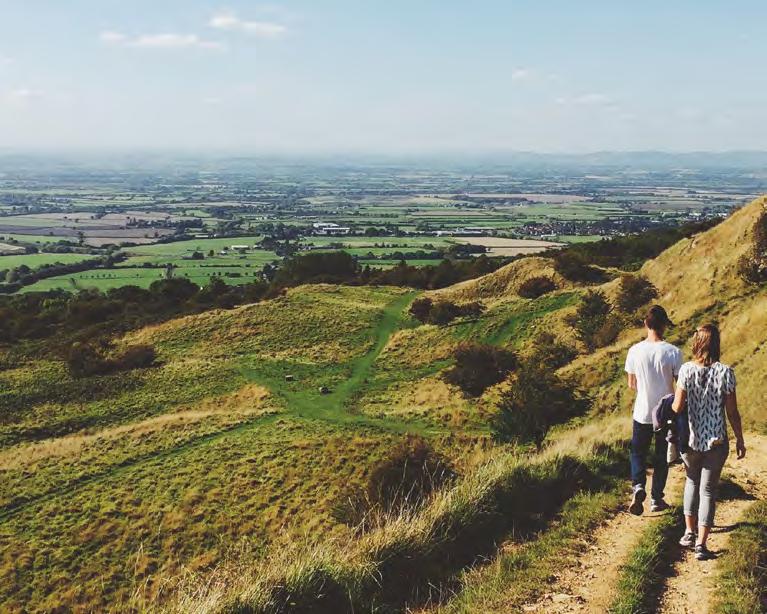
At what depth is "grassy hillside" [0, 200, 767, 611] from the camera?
7.98 metres

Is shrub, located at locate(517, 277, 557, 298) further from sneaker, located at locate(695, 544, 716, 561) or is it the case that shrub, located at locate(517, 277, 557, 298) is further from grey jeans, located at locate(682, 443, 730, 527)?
sneaker, located at locate(695, 544, 716, 561)

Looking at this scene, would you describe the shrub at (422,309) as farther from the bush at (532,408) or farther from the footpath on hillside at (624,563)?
the footpath on hillside at (624,563)

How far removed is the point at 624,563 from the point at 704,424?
2022mm

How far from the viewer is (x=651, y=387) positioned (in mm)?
8680

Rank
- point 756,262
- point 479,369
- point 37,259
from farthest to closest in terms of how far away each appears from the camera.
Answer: point 37,259 → point 479,369 → point 756,262

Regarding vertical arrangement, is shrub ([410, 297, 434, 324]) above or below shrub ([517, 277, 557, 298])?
below

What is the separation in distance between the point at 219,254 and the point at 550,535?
13791 cm

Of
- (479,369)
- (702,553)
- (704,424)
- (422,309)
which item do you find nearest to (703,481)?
(704,424)

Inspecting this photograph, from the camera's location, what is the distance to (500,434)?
20469 mm

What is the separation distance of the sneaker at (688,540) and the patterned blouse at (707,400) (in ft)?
3.81

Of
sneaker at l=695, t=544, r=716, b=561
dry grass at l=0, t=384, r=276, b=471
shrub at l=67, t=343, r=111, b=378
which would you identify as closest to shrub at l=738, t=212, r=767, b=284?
sneaker at l=695, t=544, r=716, b=561

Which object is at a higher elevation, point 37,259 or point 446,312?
point 446,312

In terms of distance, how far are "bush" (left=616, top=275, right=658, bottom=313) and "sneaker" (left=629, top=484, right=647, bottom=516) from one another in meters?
29.8

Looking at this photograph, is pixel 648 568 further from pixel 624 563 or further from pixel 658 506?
pixel 658 506
